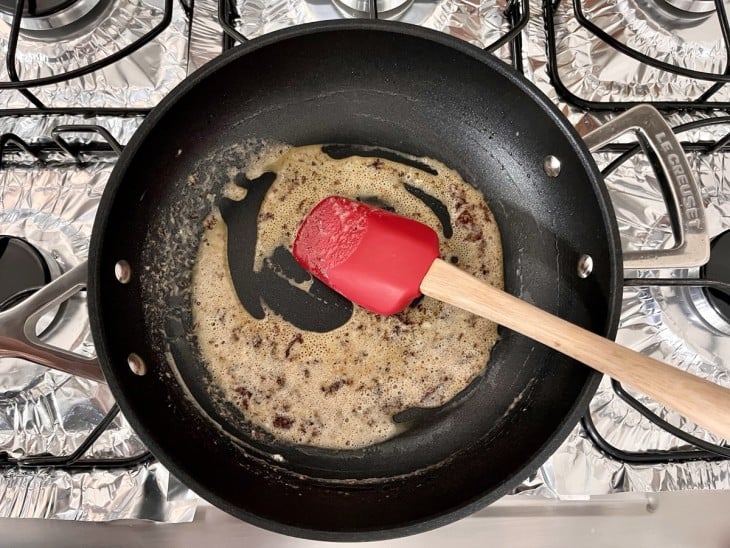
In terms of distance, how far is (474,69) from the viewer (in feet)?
2.77

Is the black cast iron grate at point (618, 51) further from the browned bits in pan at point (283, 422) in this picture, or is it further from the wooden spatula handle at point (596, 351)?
the browned bits in pan at point (283, 422)

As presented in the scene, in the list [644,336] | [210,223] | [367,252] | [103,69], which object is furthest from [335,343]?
[103,69]

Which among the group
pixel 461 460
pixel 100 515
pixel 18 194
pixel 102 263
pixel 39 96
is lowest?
pixel 100 515

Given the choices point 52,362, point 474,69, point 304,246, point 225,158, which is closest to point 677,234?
point 474,69

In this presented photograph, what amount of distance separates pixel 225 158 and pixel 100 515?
0.58 m

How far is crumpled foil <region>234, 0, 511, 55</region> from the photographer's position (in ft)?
3.10

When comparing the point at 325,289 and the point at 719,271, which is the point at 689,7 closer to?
the point at 719,271

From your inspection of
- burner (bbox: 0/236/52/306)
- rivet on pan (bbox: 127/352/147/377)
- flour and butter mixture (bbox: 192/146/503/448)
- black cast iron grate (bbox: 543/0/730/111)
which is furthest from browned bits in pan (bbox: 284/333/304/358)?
black cast iron grate (bbox: 543/0/730/111)

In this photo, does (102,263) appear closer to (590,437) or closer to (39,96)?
(39,96)

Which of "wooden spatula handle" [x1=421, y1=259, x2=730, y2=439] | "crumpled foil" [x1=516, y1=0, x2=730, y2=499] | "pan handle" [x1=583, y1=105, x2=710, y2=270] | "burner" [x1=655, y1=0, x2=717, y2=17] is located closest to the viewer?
"wooden spatula handle" [x1=421, y1=259, x2=730, y2=439]

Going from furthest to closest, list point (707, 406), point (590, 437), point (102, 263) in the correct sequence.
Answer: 1. point (590, 437)
2. point (102, 263)
3. point (707, 406)

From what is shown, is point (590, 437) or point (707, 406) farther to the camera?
point (590, 437)

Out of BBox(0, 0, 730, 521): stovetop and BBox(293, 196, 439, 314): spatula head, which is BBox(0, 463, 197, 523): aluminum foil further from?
BBox(293, 196, 439, 314): spatula head

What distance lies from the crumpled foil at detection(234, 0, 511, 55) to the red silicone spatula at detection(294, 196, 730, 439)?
1.15 ft
